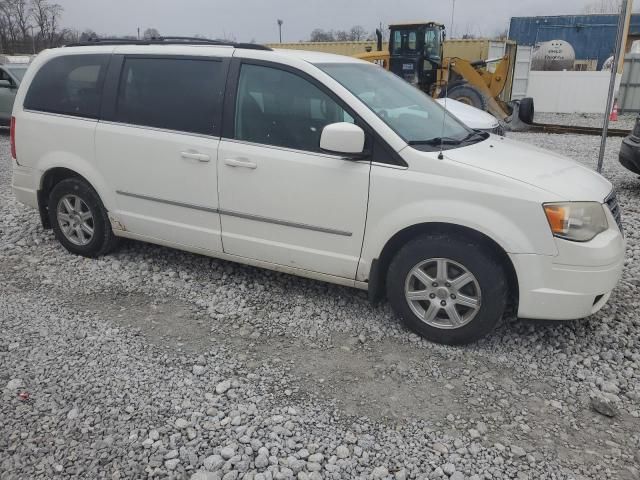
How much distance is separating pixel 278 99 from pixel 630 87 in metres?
20.4

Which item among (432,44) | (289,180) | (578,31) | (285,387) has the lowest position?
(285,387)

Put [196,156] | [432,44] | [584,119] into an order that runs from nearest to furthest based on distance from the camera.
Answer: [196,156] < [432,44] < [584,119]

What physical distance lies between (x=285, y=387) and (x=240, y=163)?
1.64m

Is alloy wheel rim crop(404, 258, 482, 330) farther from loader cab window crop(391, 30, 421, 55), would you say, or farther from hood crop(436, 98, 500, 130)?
loader cab window crop(391, 30, 421, 55)

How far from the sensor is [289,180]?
3.82 meters

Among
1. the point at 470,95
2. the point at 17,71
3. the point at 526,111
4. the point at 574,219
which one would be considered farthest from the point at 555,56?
the point at 574,219

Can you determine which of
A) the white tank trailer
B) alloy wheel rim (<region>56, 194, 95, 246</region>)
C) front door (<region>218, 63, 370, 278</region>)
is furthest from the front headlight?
the white tank trailer

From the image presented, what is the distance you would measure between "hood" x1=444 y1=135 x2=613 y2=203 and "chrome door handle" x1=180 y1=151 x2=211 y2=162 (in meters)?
1.74

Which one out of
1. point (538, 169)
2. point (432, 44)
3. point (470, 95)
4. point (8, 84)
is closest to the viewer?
point (538, 169)

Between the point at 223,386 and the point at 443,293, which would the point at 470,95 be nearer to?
the point at 443,293

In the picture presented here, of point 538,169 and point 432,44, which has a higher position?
point 432,44

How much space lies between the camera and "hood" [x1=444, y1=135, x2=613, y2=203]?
335 cm

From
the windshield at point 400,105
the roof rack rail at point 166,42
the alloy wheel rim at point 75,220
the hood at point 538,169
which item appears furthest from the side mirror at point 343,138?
the alloy wheel rim at point 75,220

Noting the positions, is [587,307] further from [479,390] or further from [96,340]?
[96,340]
